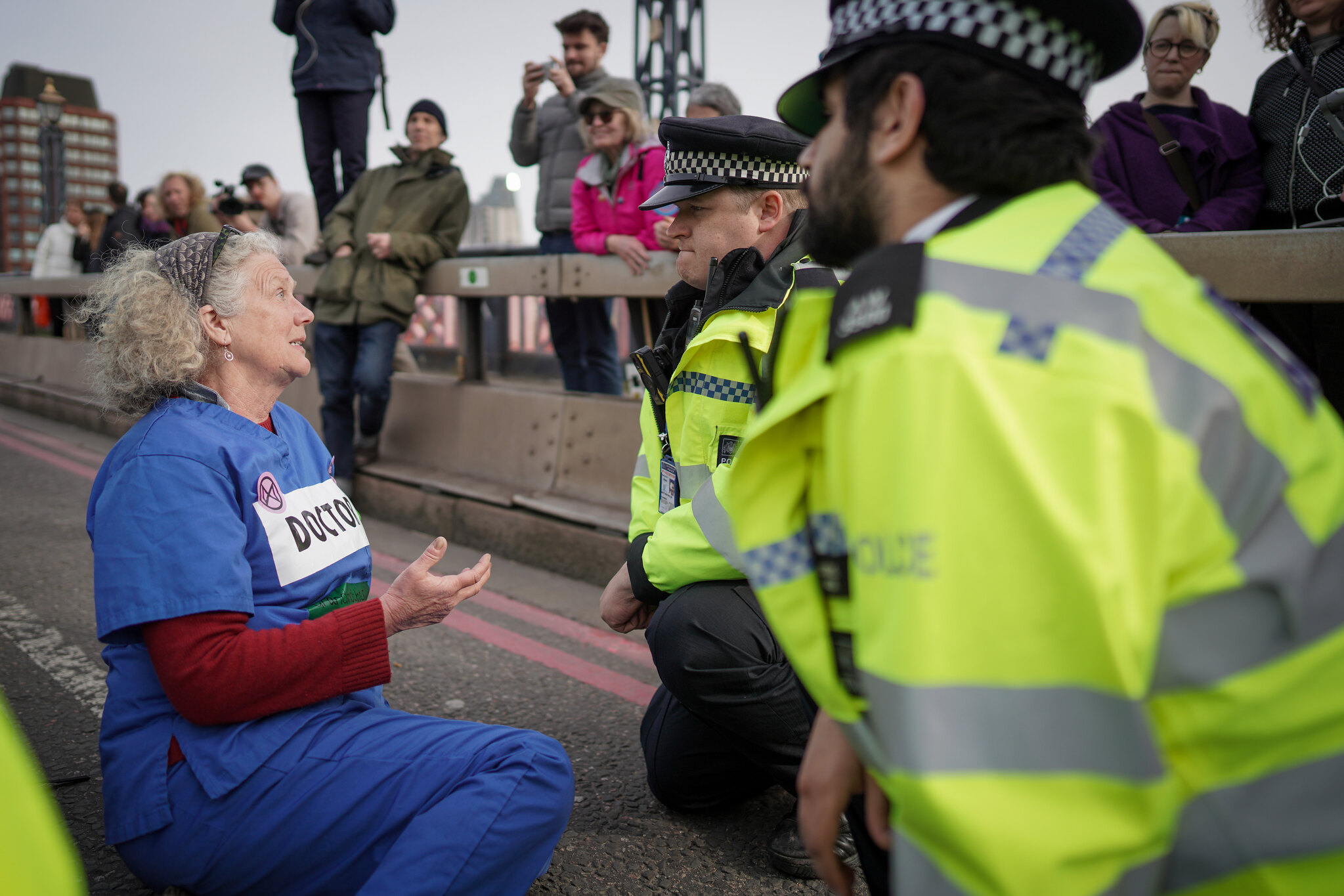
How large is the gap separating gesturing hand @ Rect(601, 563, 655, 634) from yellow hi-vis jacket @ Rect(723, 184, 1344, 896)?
1.55 metres

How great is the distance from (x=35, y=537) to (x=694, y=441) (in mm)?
4597

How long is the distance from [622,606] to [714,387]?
66 cm

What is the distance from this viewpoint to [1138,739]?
893mm

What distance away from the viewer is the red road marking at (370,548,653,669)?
386 centimetres

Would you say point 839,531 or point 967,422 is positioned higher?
point 967,422

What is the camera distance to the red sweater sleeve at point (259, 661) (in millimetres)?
1840

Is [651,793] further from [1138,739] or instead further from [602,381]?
[602,381]

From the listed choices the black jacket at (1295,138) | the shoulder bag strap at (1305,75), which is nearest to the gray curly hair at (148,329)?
the black jacket at (1295,138)

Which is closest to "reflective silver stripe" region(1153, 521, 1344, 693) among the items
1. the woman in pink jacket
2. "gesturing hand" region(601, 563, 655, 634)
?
"gesturing hand" region(601, 563, 655, 634)

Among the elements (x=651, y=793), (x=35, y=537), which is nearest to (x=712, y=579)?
(x=651, y=793)

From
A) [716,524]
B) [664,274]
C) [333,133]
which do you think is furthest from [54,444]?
[716,524]

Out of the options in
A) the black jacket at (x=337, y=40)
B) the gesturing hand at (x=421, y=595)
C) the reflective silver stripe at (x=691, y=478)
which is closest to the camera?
the gesturing hand at (x=421, y=595)

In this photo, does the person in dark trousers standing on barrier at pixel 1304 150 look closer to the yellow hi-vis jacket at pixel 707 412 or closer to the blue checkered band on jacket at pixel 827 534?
the yellow hi-vis jacket at pixel 707 412

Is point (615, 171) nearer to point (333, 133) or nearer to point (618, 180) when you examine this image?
point (618, 180)
